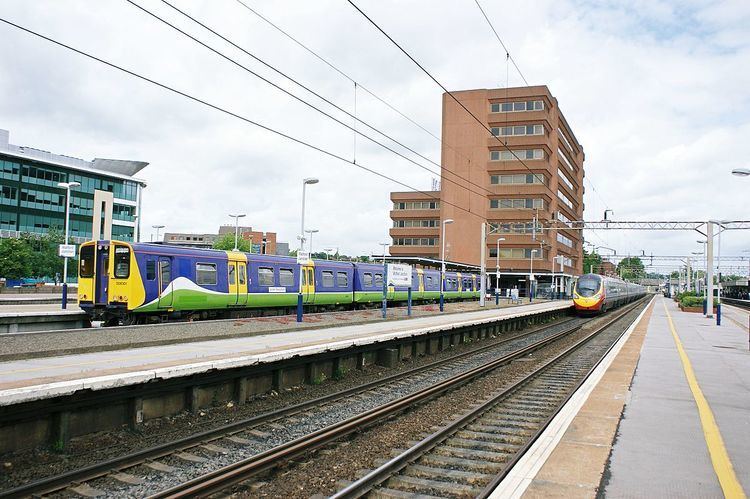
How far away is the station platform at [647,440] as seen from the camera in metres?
5.97

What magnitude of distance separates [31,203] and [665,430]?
8411cm

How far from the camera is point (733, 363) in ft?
51.5

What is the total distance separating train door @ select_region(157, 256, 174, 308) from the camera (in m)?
20.6

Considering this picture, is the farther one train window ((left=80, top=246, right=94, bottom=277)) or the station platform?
train window ((left=80, top=246, right=94, bottom=277))

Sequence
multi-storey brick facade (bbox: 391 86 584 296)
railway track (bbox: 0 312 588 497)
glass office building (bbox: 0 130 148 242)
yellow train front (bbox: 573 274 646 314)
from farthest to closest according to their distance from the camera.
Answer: multi-storey brick facade (bbox: 391 86 584 296) < glass office building (bbox: 0 130 148 242) < yellow train front (bbox: 573 274 646 314) < railway track (bbox: 0 312 588 497)

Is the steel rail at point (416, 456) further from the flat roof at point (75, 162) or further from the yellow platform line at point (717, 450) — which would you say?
the flat roof at point (75, 162)

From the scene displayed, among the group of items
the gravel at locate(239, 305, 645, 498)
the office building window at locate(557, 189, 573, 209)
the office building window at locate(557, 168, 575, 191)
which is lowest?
the gravel at locate(239, 305, 645, 498)

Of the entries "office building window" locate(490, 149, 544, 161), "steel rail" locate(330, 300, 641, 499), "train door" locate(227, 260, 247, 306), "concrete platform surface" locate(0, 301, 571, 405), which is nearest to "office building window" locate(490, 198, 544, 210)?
"office building window" locate(490, 149, 544, 161)

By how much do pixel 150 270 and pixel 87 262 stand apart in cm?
240

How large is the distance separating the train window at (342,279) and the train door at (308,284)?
110 inches

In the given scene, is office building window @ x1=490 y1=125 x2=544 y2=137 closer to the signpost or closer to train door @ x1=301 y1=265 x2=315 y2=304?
the signpost

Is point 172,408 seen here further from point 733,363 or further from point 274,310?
point 274,310

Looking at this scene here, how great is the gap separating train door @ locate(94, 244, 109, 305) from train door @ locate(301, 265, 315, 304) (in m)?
10.2

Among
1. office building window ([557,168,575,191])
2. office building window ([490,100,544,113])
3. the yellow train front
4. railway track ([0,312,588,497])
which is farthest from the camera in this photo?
office building window ([557,168,575,191])
